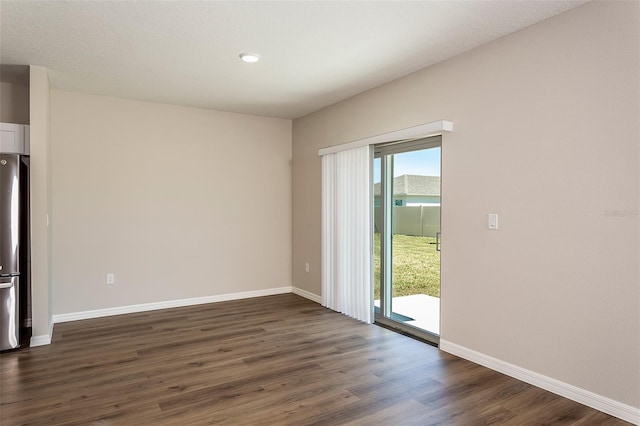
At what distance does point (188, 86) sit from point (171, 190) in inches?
56.6

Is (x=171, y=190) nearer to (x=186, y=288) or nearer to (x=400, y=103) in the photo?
(x=186, y=288)

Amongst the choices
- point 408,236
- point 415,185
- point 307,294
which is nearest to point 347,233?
point 408,236

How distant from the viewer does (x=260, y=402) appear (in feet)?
8.64

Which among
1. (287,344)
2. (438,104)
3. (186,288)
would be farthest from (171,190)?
(438,104)


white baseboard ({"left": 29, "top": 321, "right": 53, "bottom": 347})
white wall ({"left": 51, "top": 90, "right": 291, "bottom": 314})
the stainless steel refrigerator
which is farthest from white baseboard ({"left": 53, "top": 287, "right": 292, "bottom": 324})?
the stainless steel refrigerator

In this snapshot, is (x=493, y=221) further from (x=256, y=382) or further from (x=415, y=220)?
(x=256, y=382)

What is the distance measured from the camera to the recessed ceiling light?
11.2 feet

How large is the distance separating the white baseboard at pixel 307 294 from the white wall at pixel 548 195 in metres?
2.15

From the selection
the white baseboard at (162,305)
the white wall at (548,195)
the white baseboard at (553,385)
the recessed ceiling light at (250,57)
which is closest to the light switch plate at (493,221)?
the white wall at (548,195)

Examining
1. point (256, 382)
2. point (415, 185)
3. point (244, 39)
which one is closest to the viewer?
point (256, 382)

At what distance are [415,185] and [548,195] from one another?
1.44m

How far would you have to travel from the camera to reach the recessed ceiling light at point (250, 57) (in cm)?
340

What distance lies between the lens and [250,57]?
Result: 3445 mm

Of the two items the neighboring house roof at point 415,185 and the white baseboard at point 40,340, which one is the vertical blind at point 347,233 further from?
the white baseboard at point 40,340
